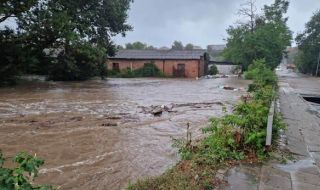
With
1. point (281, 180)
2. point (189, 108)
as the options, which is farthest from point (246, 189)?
point (189, 108)

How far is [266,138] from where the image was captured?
268 inches

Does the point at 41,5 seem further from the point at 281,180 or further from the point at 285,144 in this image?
the point at 281,180

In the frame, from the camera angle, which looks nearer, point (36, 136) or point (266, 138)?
point (266, 138)

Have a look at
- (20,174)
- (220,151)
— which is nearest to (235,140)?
(220,151)

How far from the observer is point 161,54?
1864 inches

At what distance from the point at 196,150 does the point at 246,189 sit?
6.33 feet

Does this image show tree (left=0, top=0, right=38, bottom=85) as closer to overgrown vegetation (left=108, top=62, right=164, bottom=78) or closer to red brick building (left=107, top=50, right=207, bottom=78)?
overgrown vegetation (left=108, top=62, right=164, bottom=78)

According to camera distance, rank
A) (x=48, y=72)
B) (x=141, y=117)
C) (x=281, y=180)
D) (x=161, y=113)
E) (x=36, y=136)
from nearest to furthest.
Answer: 1. (x=281, y=180)
2. (x=36, y=136)
3. (x=141, y=117)
4. (x=161, y=113)
5. (x=48, y=72)

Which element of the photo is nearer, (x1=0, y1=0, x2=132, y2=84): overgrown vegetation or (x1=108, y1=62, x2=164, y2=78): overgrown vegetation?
(x1=0, y1=0, x2=132, y2=84): overgrown vegetation

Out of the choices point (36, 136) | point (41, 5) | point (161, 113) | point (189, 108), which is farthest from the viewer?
point (41, 5)

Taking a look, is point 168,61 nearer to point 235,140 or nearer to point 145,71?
point 145,71

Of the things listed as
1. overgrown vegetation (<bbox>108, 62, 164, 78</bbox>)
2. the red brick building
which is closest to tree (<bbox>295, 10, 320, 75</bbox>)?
the red brick building

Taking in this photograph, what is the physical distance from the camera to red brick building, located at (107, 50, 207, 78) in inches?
1805

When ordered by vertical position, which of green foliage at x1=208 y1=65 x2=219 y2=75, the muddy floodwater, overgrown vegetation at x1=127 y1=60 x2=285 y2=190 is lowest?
green foliage at x1=208 y1=65 x2=219 y2=75
